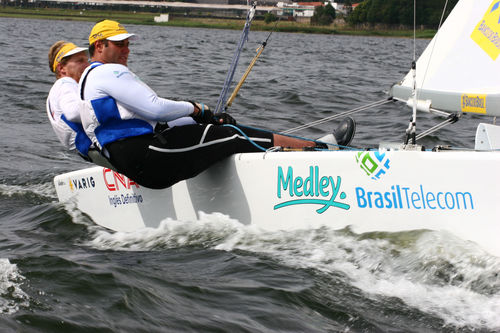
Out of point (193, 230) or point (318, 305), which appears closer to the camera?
point (318, 305)

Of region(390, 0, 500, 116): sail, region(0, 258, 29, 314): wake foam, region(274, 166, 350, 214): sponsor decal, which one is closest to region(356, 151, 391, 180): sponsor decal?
region(274, 166, 350, 214): sponsor decal

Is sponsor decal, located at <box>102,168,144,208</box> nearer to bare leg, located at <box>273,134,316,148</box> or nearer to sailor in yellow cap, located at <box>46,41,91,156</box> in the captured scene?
sailor in yellow cap, located at <box>46,41,91,156</box>

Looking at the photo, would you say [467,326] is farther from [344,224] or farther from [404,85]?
[404,85]

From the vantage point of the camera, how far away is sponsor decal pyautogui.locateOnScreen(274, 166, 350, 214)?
3268 millimetres

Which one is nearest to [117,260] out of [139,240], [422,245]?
[139,240]

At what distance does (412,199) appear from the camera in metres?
3.07

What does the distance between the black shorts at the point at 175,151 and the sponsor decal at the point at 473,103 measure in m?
0.97

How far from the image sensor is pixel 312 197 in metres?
3.35

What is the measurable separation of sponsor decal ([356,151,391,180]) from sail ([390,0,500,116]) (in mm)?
675

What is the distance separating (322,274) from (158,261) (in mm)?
776

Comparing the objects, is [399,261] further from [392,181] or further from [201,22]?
[201,22]

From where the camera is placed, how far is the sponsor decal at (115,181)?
408 cm

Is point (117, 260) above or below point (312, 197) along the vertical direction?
below

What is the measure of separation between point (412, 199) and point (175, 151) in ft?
3.57
